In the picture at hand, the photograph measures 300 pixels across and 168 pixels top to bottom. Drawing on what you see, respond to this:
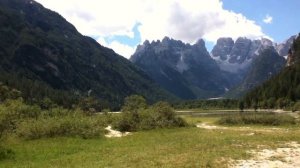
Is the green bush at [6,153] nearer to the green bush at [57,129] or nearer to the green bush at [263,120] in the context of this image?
the green bush at [57,129]

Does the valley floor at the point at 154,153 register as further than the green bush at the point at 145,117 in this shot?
No

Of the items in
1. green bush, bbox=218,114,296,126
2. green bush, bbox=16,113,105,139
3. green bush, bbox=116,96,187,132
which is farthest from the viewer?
green bush, bbox=218,114,296,126

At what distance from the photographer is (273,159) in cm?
3972

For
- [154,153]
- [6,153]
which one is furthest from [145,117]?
[6,153]

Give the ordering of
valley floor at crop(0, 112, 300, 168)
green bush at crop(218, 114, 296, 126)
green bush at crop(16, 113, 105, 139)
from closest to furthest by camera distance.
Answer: valley floor at crop(0, 112, 300, 168)
green bush at crop(16, 113, 105, 139)
green bush at crop(218, 114, 296, 126)

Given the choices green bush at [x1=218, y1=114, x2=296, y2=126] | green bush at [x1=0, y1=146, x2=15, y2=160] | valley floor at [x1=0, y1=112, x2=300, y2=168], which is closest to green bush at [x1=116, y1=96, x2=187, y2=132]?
green bush at [x1=218, y1=114, x2=296, y2=126]

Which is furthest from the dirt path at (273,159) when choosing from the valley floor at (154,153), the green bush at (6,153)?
the green bush at (6,153)

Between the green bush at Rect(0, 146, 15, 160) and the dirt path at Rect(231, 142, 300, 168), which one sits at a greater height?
the dirt path at Rect(231, 142, 300, 168)

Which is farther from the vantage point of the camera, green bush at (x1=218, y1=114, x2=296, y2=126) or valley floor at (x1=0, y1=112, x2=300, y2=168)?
green bush at (x1=218, y1=114, x2=296, y2=126)

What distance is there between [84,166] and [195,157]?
9.94m

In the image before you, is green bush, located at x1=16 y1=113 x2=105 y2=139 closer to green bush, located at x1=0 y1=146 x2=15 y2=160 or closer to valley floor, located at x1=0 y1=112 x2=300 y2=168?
valley floor, located at x1=0 y1=112 x2=300 y2=168

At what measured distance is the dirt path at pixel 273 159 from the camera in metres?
36.8

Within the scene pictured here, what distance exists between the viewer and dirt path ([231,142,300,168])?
36.8 metres

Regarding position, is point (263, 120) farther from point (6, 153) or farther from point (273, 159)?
point (6, 153)
